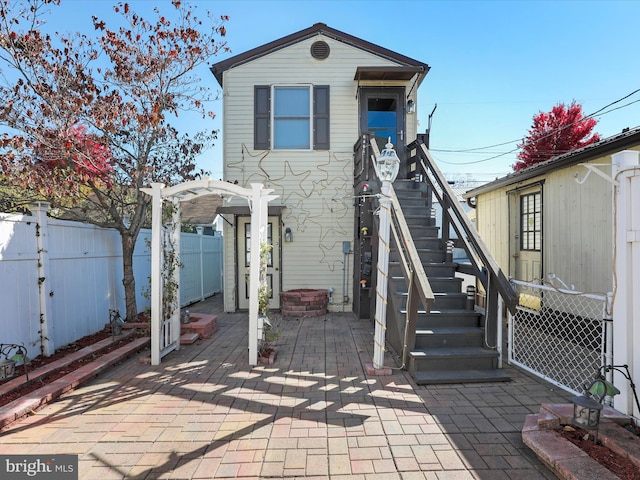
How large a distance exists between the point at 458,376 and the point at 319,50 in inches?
284

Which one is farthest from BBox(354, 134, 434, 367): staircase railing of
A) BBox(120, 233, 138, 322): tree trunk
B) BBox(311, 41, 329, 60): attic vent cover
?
BBox(311, 41, 329, 60): attic vent cover

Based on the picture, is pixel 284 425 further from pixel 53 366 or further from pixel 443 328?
pixel 53 366

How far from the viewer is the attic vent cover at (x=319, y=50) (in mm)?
8016

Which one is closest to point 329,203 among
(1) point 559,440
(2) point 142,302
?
(2) point 142,302

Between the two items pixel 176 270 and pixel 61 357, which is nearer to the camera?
pixel 61 357

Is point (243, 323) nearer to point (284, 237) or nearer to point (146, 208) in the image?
point (284, 237)

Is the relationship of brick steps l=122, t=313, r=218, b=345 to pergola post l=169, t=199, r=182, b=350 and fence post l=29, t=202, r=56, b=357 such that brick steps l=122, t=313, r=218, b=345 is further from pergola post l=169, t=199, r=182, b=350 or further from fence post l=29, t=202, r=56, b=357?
fence post l=29, t=202, r=56, b=357

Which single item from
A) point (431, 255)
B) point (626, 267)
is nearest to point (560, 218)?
point (431, 255)

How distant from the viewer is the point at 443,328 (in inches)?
178

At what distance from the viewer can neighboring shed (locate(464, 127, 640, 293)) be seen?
15.6 ft

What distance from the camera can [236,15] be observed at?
5.89m

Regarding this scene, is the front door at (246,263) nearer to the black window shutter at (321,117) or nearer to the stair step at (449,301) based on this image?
the black window shutter at (321,117)

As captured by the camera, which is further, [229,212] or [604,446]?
[229,212]

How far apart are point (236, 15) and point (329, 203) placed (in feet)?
12.9
